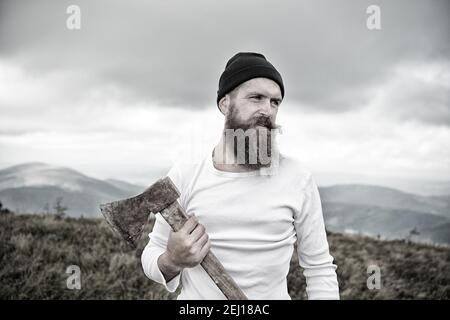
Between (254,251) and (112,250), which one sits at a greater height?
(254,251)

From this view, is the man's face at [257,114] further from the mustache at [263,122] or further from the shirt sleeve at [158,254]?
the shirt sleeve at [158,254]

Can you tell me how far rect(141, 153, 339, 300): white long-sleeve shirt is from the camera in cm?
185

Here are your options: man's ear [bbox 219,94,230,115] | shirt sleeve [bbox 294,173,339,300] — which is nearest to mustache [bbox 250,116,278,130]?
man's ear [bbox 219,94,230,115]

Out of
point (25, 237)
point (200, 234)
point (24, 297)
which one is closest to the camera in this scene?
point (200, 234)

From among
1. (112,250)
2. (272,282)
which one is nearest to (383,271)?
(112,250)

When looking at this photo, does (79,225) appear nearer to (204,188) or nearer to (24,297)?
(24,297)

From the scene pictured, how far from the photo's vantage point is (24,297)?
12.2 ft

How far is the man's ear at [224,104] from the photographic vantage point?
2011 mm

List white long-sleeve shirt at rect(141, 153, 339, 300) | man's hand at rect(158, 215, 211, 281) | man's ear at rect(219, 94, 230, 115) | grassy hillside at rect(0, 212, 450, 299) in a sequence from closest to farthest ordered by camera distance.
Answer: man's hand at rect(158, 215, 211, 281) → white long-sleeve shirt at rect(141, 153, 339, 300) → man's ear at rect(219, 94, 230, 115) → grassy hillside at rect(0, 212, 450, 299)

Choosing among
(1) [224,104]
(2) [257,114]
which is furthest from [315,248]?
(1) [224,104]

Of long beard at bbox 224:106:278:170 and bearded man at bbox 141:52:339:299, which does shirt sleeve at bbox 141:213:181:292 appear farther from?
long beard at bbox 224:106:278:170

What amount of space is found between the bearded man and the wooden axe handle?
5 centimetres

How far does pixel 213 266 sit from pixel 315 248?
20.7 inches
